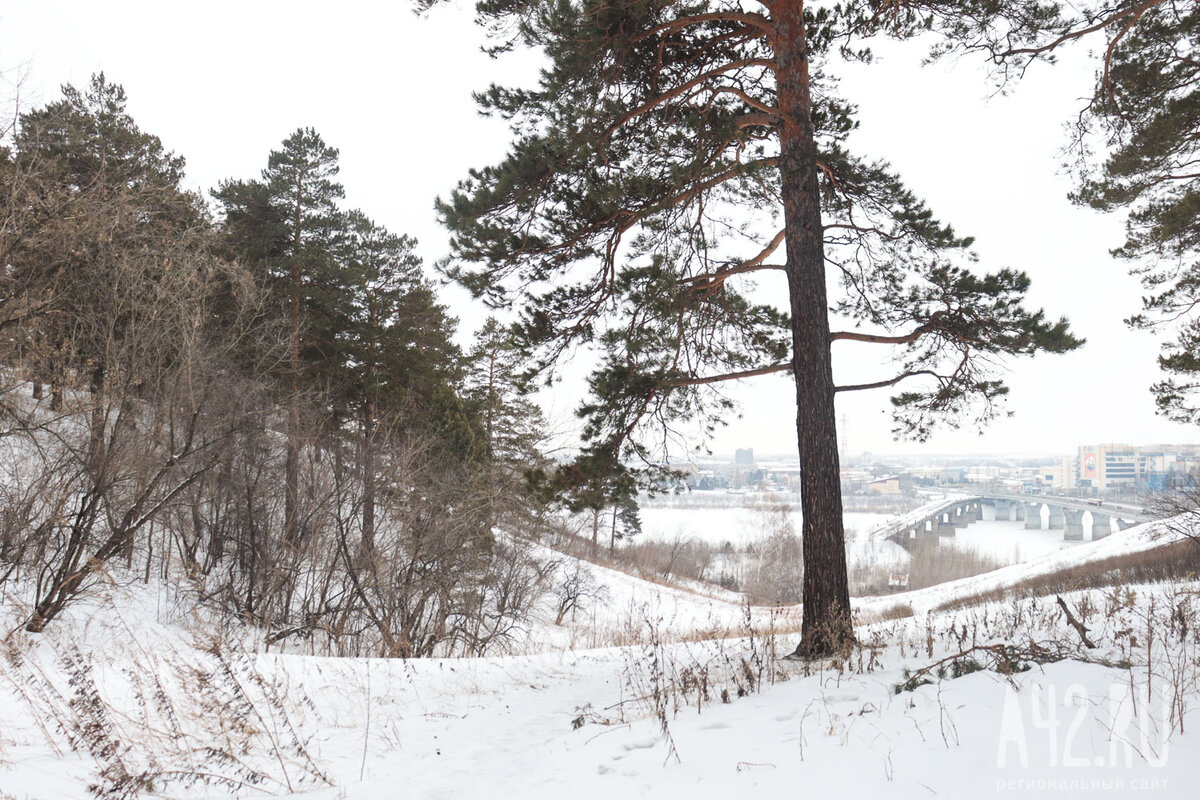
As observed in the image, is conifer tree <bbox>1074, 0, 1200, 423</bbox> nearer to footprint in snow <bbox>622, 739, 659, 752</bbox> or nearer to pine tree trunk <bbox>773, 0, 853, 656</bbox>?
pine tree trunk <bbox>773, 0, 853, 656</bbox>

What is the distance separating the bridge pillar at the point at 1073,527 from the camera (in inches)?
2219

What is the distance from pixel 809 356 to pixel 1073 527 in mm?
67756

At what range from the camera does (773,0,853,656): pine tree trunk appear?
6.11 meters

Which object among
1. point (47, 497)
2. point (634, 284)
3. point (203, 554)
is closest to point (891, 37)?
point (634, 284)

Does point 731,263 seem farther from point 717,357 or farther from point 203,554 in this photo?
point 203,554

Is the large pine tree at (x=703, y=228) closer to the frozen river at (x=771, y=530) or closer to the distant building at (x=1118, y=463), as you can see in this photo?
the distant building at (x=1118, y=463)

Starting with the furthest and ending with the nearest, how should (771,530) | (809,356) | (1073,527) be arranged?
(1073,527) < (771,530) < (809,356)

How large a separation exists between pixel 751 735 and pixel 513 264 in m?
Answer: 5.52

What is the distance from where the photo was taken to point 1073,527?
58875 millimetres

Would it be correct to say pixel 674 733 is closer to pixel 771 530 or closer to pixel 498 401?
pixel 498 401

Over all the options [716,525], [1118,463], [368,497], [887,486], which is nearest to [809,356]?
[368,497]

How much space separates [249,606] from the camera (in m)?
12.6

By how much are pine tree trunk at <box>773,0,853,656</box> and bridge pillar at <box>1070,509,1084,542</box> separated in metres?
62.5

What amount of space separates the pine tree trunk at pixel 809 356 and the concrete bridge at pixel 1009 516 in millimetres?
53974
